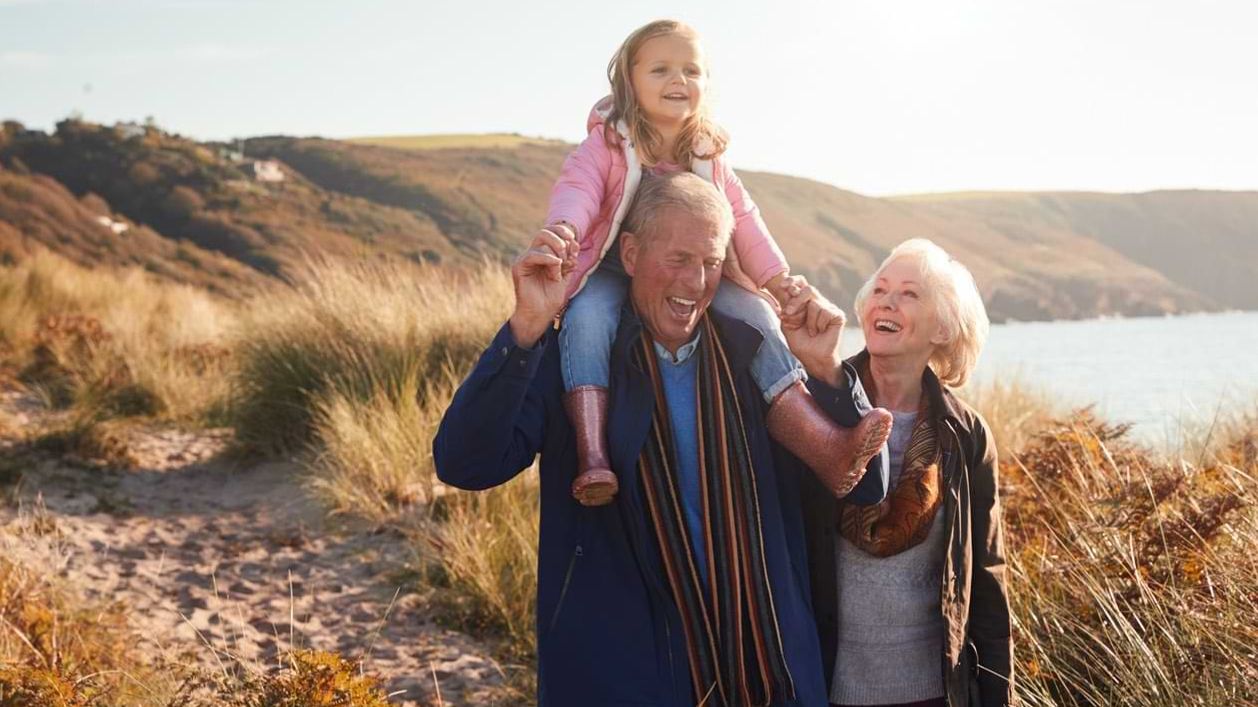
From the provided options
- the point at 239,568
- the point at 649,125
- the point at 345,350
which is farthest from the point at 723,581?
the point at 345,350

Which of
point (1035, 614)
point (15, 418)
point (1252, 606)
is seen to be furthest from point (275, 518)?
point (1252, 606)

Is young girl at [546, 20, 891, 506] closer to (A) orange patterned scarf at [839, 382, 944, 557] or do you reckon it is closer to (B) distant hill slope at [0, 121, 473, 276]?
(A) orange patterned scarf at [839, 382, 944, 557]

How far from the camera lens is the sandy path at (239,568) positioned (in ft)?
17.7

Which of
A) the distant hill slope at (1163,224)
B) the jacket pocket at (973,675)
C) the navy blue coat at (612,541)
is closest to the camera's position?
the navy blue coat at (612,541)

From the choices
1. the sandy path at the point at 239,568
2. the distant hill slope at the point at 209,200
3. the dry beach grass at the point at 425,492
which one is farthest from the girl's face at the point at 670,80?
the distant hill slope at the point at 209,200

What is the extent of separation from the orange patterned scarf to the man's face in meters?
0.60

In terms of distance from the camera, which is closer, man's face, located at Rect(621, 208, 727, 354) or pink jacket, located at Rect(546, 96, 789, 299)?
man's face, located at Rect(621, 208, 727, 354)

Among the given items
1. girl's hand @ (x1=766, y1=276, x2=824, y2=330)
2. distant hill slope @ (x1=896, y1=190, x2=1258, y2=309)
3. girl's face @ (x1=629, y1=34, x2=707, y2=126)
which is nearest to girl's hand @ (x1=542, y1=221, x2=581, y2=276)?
girl's hand @ (x1=766, y1=276, x2=824, y2=330)

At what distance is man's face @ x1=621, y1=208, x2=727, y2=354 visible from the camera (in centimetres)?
259

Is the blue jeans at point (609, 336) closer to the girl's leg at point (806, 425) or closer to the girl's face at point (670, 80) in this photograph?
the girl's leg at point (806, 425)

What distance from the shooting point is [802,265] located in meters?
64.2

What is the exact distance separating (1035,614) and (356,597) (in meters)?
3.71

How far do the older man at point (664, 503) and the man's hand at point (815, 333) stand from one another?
12mm

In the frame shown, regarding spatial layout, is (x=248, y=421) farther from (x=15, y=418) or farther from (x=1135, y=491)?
(x=1135, y=491)
